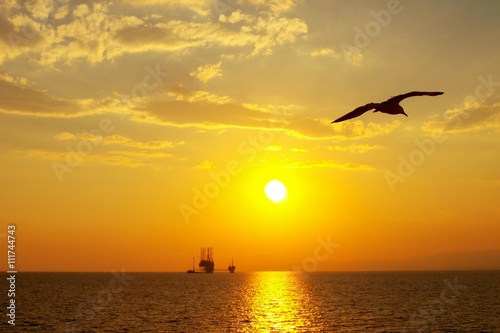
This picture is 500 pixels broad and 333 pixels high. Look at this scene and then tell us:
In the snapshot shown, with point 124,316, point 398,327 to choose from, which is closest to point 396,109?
point 398,327

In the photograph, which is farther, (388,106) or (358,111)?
(388,106)

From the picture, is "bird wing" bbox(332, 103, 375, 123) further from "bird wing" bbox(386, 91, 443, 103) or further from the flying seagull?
"bird wing" bbox(386, 91, 443, 103)

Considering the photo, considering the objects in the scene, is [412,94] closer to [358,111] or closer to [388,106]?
[388,106]

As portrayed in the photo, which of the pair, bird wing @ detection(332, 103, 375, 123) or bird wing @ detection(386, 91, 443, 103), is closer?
bird wing @ detection(386, 91, 443, 103)

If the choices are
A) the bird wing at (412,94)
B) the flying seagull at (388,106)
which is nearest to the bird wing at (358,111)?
the flying seagull at (388,106)

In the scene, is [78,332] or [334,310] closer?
[78,332]

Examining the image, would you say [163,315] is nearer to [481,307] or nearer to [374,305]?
[374,305]

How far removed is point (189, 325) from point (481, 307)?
166ft

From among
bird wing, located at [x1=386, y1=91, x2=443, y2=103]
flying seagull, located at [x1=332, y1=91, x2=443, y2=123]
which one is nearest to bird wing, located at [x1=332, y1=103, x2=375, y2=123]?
flying seagull, located at [x1=332, y1=91, x2=443, y2=123]

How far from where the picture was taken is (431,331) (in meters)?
51.1

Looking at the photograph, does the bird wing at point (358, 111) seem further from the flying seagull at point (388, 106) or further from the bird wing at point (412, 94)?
the bird wing at point (412, 94)

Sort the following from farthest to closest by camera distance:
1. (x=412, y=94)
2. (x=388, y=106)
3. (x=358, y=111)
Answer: (x=388, y=106)
(x=358, y=111)
(x=412, y=94)

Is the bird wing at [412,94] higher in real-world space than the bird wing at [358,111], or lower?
higher

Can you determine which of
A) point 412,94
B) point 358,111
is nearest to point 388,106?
point 412,94
